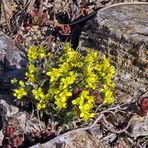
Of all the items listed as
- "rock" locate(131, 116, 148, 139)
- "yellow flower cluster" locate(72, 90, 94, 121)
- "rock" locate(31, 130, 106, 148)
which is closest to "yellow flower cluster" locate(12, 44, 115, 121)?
"yellow flower cluster" locate(72, 90, 94, 121)

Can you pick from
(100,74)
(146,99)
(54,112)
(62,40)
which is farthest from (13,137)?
(62,40)

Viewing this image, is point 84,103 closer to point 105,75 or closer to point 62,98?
point 62,98

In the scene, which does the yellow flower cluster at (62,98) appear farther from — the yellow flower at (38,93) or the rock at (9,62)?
the rock at (9,62)

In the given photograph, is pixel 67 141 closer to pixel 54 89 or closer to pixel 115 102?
pixel 54 89

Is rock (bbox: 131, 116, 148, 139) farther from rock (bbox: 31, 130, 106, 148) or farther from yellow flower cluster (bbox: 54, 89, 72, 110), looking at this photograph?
yellow flower cluster (bbox: 54, 89, 72, 110)

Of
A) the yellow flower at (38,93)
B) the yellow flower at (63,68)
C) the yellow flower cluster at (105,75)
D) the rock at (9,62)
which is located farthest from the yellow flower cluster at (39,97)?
the rock at (9,62)
